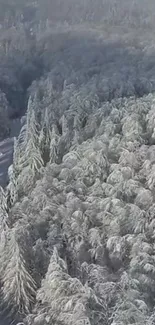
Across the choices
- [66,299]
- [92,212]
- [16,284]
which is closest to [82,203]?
[92,212]

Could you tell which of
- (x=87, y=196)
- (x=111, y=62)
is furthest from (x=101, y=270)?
(x=111, y=62)

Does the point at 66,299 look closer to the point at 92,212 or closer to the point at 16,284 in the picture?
the point at 16,284

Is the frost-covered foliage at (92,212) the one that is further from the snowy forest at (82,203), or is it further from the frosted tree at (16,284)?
the frosted tree at (16,284)

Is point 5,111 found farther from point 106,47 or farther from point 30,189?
point 30,189

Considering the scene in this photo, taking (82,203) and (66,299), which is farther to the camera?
(82,203)

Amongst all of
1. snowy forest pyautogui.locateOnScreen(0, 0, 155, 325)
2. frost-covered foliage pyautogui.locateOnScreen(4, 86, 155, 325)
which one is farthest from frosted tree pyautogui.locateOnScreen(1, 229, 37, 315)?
frost-covered foliage pyautogui.locateOnScreen(4, 86, 155, 325)

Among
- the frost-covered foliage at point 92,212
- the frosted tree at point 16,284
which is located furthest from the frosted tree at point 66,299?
the frosted tree at point 16,284

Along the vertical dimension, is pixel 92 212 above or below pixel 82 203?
below

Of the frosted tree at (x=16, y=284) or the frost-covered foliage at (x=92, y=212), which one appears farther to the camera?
the frosted tree at (x=16, y=284)

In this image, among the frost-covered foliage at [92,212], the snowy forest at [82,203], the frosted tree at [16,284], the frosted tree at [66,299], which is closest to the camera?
the frosted tree at [66,299]
